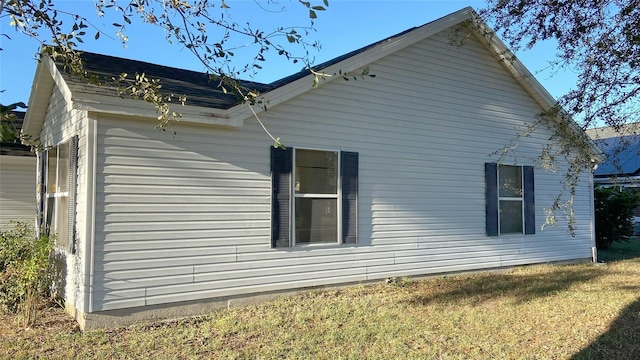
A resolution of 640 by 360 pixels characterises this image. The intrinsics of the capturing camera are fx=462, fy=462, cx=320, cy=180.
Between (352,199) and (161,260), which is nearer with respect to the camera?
(161,260)

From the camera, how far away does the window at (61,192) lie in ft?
19.1

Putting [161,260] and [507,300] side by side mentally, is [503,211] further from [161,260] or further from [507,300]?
[161,260]

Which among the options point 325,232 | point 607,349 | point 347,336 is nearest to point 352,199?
point 325,232

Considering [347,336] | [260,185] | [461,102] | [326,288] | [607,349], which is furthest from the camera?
[461,102]

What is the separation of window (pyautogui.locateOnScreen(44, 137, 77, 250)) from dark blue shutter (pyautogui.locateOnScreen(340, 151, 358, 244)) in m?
3.75

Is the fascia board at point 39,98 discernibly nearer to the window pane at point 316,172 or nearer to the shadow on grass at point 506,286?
the window pane at point 316,172

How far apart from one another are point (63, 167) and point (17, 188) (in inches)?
146

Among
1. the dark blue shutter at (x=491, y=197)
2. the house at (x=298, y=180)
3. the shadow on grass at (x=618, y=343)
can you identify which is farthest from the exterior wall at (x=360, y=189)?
the shadow on grass at (x=618, y=343)

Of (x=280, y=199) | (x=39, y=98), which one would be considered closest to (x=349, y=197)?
(x=280, y=199)

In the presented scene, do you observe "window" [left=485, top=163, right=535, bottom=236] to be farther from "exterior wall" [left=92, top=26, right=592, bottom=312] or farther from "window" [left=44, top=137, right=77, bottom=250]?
"window" [left=44, top=137, right=77, bottom=250]

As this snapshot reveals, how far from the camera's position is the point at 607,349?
4.81 meters

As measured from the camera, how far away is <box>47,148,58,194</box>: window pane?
24.0 feet

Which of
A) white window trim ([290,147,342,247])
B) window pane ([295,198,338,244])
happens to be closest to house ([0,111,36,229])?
white window trim ([290,147,342,247])

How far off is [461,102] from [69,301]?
7283mm
